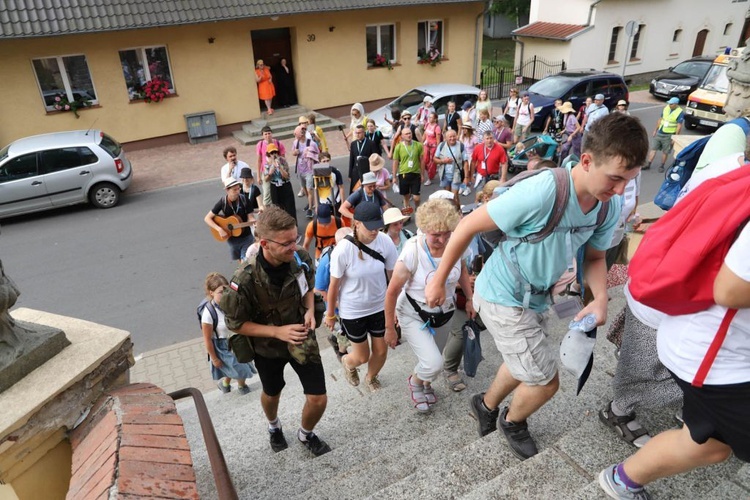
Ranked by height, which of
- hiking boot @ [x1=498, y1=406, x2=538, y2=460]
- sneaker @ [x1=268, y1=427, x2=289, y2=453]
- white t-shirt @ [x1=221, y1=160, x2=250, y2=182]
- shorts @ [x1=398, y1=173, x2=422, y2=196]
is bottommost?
shorts @ [x1=398, y1=173, x2=422, y2=196]

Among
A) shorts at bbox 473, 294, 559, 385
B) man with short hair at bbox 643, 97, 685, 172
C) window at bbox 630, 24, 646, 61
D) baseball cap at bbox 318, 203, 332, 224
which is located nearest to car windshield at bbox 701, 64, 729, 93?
man with short hair at bbox 643, 97, 685, 172

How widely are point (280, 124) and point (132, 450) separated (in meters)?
15.3

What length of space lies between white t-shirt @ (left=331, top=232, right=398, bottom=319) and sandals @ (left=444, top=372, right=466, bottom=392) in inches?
32.1

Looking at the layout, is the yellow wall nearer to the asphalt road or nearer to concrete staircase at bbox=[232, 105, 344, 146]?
concrete staircase at bbox=[232, 105, 344, 146]

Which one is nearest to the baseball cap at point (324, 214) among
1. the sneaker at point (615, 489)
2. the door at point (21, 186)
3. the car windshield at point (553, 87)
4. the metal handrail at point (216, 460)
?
the metal handrail at point (216, 460)

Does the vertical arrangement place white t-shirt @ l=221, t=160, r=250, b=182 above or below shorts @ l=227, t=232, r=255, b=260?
above

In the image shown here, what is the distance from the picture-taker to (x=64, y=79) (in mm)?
14234

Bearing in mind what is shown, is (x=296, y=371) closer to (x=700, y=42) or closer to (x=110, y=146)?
(x=110, y=146)

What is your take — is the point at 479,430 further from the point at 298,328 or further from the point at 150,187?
the point at 150,187

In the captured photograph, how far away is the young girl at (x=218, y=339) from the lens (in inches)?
176

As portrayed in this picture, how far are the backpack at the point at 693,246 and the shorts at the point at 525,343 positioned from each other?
2.32 ft

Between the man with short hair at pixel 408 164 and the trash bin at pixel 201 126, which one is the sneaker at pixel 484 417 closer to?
the man with short hair at pixel 408 164

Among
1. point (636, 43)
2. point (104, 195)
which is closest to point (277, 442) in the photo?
point (104, 195)

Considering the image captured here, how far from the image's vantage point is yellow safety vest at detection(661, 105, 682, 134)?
36.8 feet
